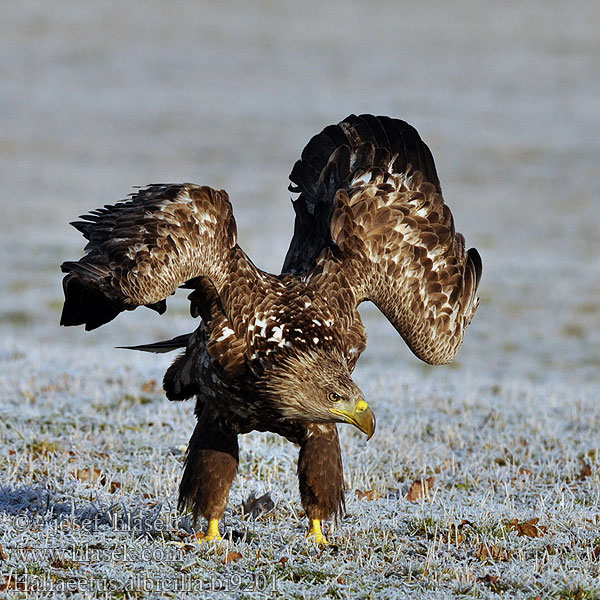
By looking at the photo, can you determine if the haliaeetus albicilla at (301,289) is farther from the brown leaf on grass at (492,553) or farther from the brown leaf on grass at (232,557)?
the brown leaf on grass at (492,553)

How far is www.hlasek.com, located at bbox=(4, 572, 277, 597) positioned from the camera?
17.9 ft

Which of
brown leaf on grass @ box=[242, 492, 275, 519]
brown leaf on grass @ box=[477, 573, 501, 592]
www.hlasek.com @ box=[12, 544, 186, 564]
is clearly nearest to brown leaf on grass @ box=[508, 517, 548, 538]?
brown leaf on grass @ box=[477, 573, 501, 592]

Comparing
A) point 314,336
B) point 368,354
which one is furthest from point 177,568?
point 368,354

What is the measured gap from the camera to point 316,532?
6.63 m

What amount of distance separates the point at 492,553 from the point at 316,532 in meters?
1.10

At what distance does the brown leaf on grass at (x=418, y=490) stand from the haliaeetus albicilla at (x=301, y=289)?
3.89 feet

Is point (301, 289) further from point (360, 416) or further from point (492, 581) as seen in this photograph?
point (492, 581)

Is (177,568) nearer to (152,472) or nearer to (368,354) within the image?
(152,472)

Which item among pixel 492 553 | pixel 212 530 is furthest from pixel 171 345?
pixel 492 553

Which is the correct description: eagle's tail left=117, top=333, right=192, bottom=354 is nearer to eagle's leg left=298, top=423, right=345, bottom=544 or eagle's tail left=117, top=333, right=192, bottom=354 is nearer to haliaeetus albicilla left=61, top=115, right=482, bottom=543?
haliaeetus albicilla left=61, top=115, right=482, bottom=543

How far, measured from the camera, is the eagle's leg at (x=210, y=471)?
260 inches

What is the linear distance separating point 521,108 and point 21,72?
21.0 m

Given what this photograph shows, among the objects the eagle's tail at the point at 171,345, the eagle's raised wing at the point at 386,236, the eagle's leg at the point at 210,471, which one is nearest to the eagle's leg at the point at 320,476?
the eagle's leg at the point at 210,471

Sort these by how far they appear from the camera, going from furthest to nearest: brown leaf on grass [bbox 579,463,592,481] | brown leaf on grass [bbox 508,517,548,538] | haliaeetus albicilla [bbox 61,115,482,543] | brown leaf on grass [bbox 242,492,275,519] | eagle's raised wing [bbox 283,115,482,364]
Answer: brown leaf on grass [bbox 579,463,592,481] < brown leaf on grass [bbox 242,492,275,519] < eagle's raised wing [bbox 283,115,482,364] < brown leaf on grass [bbox 508,517,548,538] < haliaeetus albicilla [bbox 61,115,482,543]
